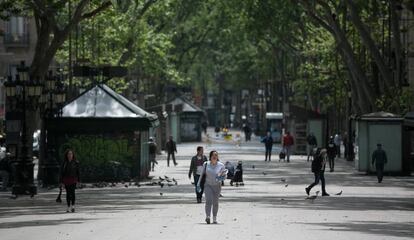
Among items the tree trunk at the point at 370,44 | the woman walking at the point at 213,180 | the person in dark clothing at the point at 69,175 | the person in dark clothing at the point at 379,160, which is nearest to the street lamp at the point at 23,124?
the person in dark clothing at the point at 69,175

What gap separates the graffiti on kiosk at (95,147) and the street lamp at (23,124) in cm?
621

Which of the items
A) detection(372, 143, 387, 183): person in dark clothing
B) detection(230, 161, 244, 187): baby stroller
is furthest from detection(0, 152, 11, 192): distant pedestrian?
detection(372, 143, 387, 183): person in dark clothing

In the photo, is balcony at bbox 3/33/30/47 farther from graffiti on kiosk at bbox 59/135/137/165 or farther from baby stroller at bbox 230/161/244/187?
baby stroller at bbox 230/161/244/187

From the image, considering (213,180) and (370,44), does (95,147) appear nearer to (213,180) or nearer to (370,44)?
(370,44)

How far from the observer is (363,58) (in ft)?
211

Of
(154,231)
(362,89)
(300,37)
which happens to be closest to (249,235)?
(154,231)

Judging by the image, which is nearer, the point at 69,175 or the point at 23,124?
the point at 69,175

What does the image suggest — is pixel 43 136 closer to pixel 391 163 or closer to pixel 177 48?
pixel 391 163

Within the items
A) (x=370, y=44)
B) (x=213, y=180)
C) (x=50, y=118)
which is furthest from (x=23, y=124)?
Answer: (x=370, y=44)

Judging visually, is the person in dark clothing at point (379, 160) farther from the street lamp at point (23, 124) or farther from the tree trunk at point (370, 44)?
the street lamp at point (23, 124)

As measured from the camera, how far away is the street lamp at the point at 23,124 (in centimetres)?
3761

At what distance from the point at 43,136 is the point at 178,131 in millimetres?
58823

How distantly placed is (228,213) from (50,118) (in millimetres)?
18165

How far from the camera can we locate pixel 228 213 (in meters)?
27.8
